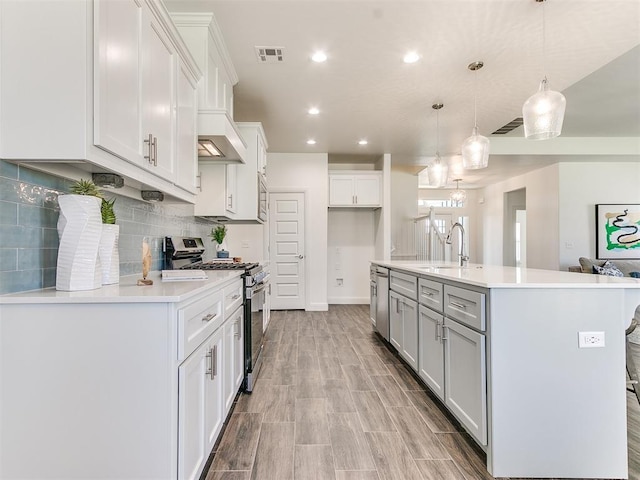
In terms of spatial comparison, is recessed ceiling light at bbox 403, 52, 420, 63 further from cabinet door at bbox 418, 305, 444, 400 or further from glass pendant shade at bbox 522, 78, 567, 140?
cabinet door at bbox 418, 305, 444, 400

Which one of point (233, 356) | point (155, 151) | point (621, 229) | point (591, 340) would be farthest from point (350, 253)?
point (155, 151)

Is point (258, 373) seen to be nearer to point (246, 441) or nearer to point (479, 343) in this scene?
point (246, 441)

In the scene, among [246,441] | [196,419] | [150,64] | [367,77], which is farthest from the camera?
[367,77]

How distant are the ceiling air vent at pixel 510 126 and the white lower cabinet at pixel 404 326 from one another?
10.4 ft

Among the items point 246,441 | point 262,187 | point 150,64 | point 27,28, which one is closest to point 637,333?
point 246,441

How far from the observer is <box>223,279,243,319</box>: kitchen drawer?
1972 millimetres

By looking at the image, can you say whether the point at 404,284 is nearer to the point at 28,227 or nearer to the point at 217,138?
the point at 217,138

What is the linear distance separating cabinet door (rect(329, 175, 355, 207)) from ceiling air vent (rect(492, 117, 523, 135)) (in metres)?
2.40

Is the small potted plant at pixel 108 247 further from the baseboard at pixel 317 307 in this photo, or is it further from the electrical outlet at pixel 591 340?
the baseboard at pixel 317 307

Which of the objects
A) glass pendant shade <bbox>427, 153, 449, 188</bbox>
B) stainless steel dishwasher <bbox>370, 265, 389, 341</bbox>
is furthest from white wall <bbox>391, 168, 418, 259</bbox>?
glass pendant shade <bbox>427, 153, 449, 188</bbox>

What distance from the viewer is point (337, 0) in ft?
7.29

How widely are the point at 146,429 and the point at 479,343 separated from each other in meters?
1.53

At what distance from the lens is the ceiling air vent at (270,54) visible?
279 cm

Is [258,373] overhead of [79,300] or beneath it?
beneath
